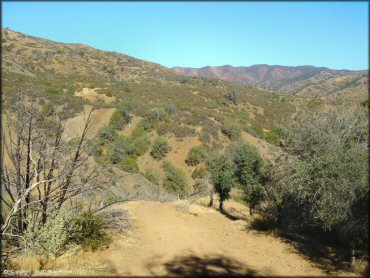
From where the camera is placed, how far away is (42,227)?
891 centimetres

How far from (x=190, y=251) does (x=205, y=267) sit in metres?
1.58

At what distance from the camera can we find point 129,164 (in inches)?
1236

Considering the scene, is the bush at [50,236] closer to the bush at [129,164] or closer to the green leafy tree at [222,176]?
the green leafy tree at [222,176]

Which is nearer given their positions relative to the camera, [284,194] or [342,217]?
[342,217]

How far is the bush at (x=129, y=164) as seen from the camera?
1148 inches

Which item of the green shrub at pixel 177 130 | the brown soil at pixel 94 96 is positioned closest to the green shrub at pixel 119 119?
the green shrub at pixel 177 130

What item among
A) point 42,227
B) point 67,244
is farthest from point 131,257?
point 42,227

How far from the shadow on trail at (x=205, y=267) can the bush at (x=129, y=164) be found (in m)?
19.0

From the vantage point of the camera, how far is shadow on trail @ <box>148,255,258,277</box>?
8.74 m

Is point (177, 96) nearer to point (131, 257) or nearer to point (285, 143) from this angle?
point (285, 143)

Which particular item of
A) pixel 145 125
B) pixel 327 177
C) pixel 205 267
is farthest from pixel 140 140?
pixel 205 267

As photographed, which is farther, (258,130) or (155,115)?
(258,130)

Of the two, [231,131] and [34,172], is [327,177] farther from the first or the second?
[231,131]

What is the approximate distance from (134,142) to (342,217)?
28547 millimetres
